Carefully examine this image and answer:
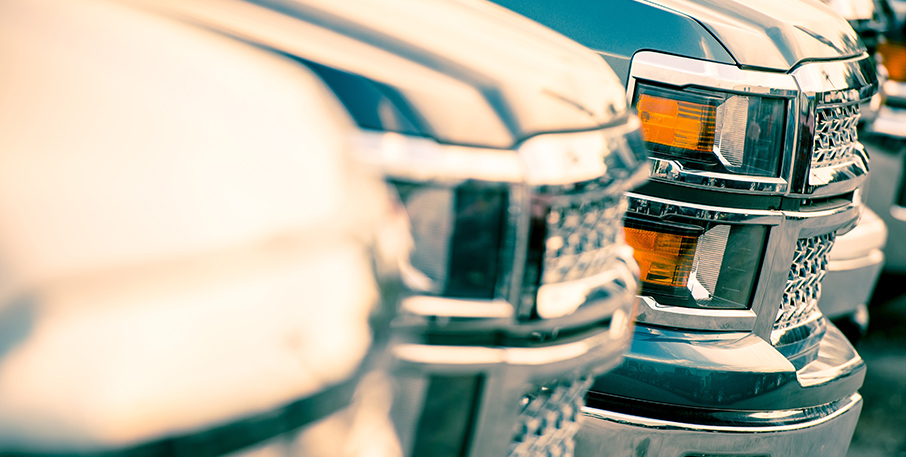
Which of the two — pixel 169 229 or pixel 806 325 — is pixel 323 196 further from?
pixel 806 325

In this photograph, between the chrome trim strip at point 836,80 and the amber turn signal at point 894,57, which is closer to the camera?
the chrome trim strip at point 836,80

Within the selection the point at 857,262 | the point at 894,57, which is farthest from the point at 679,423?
the point at 894,57

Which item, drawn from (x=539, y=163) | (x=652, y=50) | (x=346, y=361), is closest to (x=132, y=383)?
(x=346, y=361)

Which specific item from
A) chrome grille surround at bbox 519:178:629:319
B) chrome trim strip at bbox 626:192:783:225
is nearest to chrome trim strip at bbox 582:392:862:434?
chrome trim strip at bbox 626:192:783:225

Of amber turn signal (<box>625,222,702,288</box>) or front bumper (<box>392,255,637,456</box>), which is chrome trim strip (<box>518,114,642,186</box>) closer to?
front bumper (<box>392,255,637,456</box>)

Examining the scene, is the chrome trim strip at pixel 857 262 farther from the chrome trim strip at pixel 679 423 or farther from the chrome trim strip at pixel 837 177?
the chrome trim strip at pixel 679 423

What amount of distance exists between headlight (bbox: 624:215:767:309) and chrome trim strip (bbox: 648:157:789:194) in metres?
0.10

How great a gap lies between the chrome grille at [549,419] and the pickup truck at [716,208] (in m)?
0.59

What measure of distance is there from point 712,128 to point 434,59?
1044 mm

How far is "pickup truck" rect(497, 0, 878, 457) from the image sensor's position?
1875mm

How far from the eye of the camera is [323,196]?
85 cm

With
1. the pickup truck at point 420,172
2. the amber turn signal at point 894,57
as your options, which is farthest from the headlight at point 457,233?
the amber turn signal at point 894,57

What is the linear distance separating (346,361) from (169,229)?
0.22 meters

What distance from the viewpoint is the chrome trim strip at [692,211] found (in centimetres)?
189
